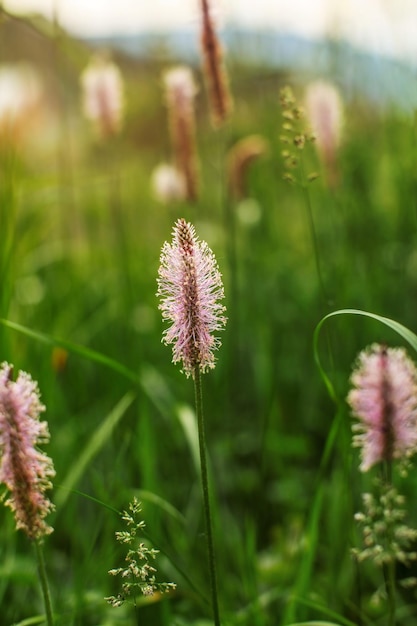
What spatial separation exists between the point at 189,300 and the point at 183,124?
1.59 metres

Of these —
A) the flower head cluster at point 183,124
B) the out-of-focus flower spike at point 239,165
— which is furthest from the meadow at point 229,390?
the flower head cluster at point 183,124

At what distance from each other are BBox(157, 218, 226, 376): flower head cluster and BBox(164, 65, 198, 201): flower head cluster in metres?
1.51

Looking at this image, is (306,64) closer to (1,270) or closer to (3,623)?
(1,270)

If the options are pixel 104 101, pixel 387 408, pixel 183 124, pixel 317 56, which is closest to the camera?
pixel 387 408

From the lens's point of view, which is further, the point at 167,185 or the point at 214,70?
the point at 167,185

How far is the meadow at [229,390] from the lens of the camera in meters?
2.03

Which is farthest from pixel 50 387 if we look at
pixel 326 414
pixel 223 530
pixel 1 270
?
pixel 326 414

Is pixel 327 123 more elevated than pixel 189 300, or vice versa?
pixel 327 123

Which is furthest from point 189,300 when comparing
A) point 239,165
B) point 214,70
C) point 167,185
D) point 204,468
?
point 167,185

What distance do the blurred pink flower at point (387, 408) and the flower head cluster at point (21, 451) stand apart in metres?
0.51

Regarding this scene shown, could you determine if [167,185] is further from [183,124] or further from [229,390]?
[229,390]

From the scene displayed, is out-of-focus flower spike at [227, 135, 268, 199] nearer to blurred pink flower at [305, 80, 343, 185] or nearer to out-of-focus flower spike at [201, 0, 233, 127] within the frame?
blurred pink flower at [305, 80, 343, 185]

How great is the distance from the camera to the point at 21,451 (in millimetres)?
1241

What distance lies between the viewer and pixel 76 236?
282 inches
